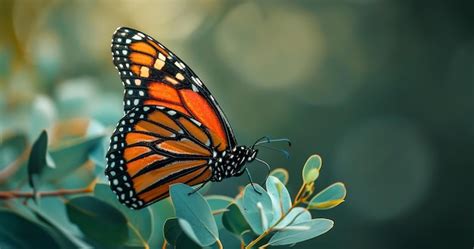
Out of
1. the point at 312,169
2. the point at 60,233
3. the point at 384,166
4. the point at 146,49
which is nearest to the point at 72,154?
the point at 60,233

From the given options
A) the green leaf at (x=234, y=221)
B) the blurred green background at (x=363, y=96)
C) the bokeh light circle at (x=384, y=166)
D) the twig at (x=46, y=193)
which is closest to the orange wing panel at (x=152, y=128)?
the twig at (x=46, y=193)

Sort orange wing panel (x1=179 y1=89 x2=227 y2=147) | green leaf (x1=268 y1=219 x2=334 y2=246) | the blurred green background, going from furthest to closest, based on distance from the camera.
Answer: the blurred green background → orange wing panel (x1=179 y1=89 x2=227 y2=147) → green leaf (x1=268 y1=219 x2=334 y2=246)

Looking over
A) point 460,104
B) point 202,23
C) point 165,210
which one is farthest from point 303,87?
point 165,210

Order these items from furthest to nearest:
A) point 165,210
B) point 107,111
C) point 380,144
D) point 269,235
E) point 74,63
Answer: point 380,144, point 74,63, point 107,111, point 165,210, point 269,235

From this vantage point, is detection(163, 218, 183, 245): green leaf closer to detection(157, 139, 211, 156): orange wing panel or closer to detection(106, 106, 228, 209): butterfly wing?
detection(106, 106, 228, 209): butterfly wing

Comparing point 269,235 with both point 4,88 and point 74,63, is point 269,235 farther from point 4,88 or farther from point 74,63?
point 74,63

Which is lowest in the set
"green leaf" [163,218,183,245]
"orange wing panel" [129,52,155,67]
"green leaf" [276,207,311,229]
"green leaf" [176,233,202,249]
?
"green leaf" [176,233,202,249]

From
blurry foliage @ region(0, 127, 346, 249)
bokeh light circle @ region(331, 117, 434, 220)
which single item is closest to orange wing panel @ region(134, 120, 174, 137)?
blurry foliage @ region(0, 127, 346, 249)
